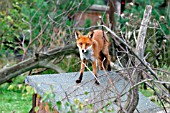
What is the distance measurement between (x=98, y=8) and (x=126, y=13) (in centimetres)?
756

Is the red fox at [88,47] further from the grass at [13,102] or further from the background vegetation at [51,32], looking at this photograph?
the background vegetation at [51,32]

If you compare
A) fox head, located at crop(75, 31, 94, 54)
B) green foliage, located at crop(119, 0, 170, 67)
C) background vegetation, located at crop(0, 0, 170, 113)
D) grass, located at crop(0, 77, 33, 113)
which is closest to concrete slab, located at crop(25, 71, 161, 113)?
fox head, located at crop(75, 31, 94, 54)

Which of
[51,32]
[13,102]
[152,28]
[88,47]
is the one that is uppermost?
[88,47]

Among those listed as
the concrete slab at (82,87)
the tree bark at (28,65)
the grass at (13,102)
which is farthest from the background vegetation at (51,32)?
the concrete slab at (82,87)

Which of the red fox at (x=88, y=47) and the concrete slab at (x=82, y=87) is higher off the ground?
the red fox at (x=88, y=47)

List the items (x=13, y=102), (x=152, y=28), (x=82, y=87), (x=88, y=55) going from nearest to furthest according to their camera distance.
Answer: (x=82, y=87) < (x=88, y=55) < (x=13, y=102) < (x=152, y=28)

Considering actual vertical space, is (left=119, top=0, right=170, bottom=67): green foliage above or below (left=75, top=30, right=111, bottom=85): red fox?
below

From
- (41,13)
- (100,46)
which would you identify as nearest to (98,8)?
(41,13)

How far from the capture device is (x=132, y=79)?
183 inches

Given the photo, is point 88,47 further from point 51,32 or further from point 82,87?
point 51,32

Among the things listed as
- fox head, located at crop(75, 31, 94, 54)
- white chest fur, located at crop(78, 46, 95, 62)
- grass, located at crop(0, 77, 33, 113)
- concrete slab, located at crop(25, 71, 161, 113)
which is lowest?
grass, located at crop(0, 77, 33, 113)

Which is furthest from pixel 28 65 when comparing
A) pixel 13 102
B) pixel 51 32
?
pixel 51 32

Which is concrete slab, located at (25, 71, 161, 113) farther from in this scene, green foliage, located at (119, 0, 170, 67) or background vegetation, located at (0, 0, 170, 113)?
green foliage, located at (119, 0, 170, 67)

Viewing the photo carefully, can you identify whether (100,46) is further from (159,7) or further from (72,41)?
(159,7)
